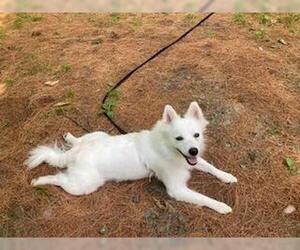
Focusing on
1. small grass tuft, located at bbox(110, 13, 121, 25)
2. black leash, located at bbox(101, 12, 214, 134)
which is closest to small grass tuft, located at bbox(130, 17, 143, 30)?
small grass tuft, located at bbox(110, 13, 121, 25)

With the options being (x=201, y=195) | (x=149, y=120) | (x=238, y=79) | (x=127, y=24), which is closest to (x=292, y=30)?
(x=238, y=79)

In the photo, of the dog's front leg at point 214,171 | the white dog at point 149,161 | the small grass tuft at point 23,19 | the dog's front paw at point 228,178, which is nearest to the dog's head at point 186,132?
the white dog at point 149,161

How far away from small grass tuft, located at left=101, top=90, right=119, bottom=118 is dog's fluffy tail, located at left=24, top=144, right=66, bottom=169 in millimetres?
577

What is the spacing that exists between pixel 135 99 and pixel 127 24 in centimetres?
154

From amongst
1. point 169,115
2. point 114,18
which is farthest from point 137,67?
point 169,115

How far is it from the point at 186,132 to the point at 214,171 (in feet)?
1.36

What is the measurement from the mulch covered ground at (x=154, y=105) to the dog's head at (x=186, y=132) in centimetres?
33

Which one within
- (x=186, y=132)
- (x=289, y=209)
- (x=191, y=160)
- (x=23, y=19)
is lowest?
(x=289, y=209)

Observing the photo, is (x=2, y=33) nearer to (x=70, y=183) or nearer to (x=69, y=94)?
(x=69, y=94)

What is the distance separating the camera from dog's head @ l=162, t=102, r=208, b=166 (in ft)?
11.0

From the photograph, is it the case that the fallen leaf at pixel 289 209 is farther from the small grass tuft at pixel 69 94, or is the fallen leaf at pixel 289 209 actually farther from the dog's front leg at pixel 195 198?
the small grass tuft at pixel 69 94

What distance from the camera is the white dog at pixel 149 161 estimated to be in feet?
11.2

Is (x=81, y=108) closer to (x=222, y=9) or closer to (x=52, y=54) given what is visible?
(x=52, y=54)

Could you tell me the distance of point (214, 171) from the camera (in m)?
3.63
